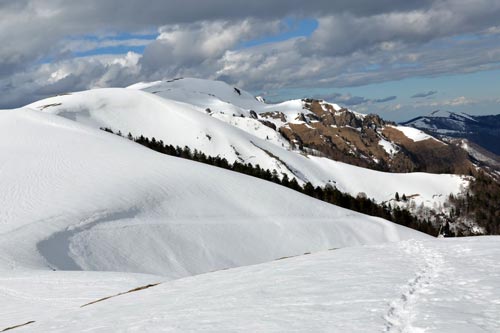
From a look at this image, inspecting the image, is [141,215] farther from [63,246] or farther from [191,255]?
[63,246]

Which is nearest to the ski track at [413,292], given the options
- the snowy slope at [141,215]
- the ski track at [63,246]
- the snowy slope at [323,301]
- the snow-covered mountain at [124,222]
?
the snowy slope at [323,301]

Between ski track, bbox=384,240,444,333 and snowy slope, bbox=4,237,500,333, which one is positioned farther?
snowy slope, bbox=4,237,500,333

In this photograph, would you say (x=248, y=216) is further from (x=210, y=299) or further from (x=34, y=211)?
(x=210, y=299)

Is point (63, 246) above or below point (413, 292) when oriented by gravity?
below

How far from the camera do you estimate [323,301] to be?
1342cm

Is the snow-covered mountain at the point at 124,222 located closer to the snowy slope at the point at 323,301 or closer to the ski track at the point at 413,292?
the snowy slope at the point at 323,301

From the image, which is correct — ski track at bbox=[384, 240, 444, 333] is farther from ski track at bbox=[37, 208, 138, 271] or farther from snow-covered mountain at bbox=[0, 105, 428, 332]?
ski track at bbox=[37, 208, 138, 271]

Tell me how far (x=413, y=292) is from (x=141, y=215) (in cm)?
4347

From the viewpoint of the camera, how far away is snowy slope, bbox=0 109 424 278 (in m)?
41.3

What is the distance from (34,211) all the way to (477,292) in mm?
43278

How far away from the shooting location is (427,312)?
11375 mm

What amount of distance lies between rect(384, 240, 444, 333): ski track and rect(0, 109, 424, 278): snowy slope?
24623 mm

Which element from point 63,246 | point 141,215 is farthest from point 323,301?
point 141,215

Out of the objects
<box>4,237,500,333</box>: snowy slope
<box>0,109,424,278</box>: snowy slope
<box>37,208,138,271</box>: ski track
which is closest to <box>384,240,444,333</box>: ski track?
<box>4,237,500,333</box>: snowy slope
